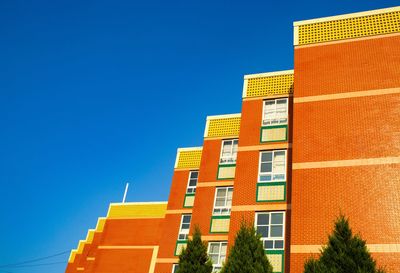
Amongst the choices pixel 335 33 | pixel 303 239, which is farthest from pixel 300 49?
pixel 303 239

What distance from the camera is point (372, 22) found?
61.8 feet

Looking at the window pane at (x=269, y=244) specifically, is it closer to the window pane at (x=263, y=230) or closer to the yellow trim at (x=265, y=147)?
the window pane at (x=263, y=230)

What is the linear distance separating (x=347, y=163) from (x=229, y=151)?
429 inches

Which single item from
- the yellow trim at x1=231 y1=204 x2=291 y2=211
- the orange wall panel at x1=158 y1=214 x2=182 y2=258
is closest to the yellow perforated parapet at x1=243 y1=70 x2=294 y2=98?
the yellow trim at x1=231 y1=204 x2=291 y2=211

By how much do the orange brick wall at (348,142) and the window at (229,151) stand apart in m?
8.05

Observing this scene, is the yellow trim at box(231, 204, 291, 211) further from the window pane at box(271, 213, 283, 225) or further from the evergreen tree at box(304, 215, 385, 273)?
the evergreen tree at box(304, 215, 385, 273)

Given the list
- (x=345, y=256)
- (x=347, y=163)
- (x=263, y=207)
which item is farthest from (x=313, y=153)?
(x=345, y=256)

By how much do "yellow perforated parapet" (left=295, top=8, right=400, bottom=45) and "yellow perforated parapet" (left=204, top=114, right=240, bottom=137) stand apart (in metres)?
8.23

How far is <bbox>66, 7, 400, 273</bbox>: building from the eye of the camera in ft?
49.9

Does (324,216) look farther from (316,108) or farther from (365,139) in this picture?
(316,108)

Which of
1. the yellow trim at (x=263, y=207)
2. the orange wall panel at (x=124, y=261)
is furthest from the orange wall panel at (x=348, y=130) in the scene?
the orange wall panel at (x=124, y=261)

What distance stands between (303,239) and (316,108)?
6.39 m

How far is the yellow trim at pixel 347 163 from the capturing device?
610 inches

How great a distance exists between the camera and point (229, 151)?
26031 mm
